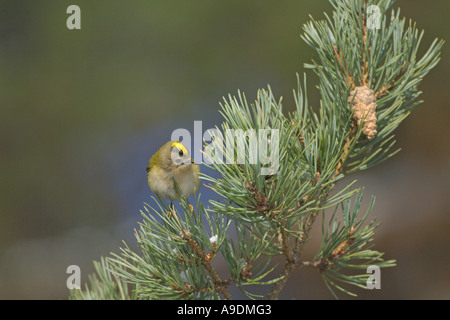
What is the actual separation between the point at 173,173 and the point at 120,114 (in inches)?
40.8

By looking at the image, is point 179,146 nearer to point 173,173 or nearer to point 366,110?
point 173,173

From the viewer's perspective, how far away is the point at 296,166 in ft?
1.51

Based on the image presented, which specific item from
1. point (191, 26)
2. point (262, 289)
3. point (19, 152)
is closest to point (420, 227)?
point (262, 289)

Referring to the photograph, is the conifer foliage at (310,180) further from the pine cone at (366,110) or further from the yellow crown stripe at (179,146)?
the yellow crown stripe at (179,146)

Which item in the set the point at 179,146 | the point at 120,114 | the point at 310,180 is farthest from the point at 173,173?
the point at 120,114

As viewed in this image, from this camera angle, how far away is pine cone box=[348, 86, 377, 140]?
463 mm

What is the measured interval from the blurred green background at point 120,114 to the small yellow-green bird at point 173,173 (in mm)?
837

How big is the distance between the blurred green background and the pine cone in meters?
0.98

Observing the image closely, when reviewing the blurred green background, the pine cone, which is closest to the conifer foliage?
the pine cone

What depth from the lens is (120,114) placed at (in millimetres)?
1579

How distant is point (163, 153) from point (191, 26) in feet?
3.20

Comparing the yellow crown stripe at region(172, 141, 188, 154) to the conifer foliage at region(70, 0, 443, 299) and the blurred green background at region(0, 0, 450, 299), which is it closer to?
the conifer foliage at region(70, 0, 443, 299)
